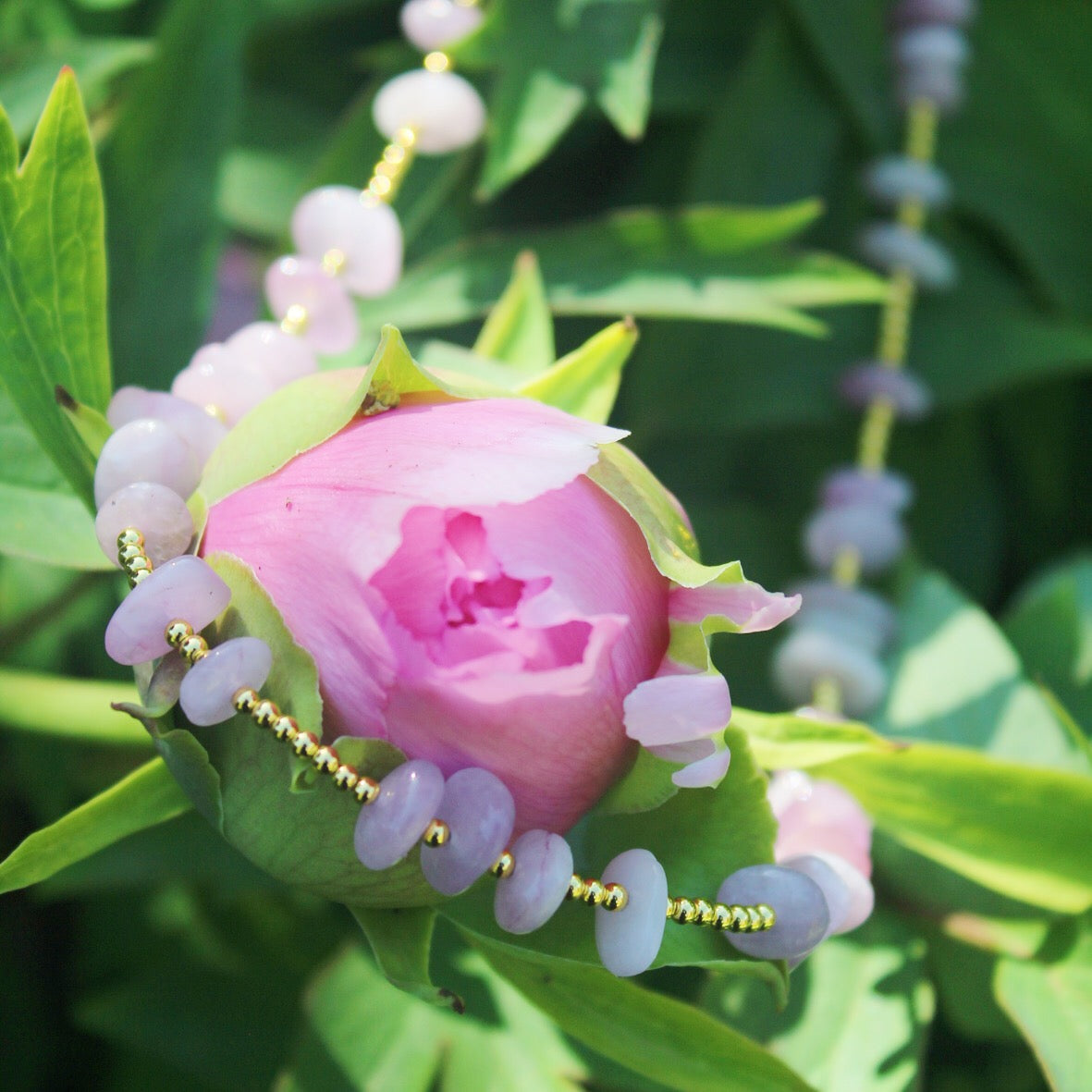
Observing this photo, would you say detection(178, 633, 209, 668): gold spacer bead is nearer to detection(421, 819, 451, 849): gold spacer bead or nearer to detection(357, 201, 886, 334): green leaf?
detection(421, 819, 451, 849): gold spacer bead

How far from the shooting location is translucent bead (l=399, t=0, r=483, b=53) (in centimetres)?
52

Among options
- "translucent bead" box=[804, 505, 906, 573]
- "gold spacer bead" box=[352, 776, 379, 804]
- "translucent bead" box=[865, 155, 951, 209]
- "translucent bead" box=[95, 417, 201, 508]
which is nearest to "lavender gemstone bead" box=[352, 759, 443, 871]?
"gold spacer bead" box=[352, 776, 379, 804]

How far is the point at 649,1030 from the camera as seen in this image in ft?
1.11

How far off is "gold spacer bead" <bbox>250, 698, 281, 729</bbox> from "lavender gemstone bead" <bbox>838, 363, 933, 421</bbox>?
16.2 inches

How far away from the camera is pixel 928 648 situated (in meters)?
0.52

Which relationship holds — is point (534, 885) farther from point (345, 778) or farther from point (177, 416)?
point (177, 416)

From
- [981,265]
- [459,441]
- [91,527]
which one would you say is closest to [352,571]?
[459,441]

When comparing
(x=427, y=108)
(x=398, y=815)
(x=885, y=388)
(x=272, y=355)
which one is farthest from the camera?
(x=885, y=388)

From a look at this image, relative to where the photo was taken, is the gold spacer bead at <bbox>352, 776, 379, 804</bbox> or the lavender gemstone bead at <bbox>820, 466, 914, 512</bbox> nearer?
the gold spacer bead at <bbox>352, 776, 379, 804</bbox>

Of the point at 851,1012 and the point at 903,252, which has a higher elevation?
the point at 903,252

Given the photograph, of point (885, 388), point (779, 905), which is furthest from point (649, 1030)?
point (885, 388)

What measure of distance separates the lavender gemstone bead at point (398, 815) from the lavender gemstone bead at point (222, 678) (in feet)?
0.12

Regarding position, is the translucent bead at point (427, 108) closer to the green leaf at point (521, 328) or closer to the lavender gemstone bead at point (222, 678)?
the green leaf at point (521, 328)

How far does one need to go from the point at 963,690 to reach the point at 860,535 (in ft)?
0.35
